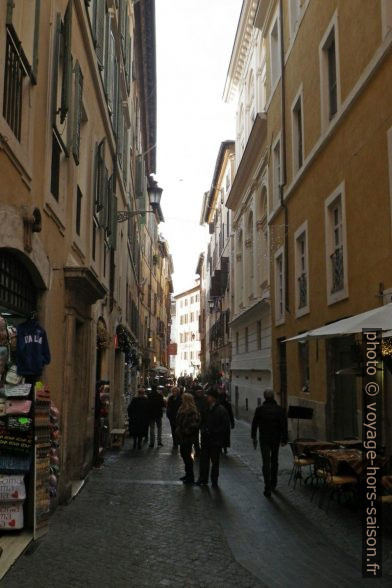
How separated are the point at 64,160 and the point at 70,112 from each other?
815mm

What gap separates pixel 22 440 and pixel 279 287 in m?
14.5

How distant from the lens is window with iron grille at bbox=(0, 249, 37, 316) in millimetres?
6266

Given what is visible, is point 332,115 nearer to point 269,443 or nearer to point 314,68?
point 314,68

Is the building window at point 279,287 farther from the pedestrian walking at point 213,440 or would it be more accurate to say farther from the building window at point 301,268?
the pedestrian walking at point 213,440

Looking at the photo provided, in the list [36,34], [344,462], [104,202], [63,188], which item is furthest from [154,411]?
[36,34]

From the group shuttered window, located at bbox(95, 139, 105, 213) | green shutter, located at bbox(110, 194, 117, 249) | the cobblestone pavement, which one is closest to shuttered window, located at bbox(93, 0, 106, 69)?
shuttered window, located at bbox(95, 139, 105, 213)

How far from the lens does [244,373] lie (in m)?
28.6

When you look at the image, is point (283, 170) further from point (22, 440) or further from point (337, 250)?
point (22, 440)

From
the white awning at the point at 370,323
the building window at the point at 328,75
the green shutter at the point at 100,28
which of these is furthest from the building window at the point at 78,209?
the building window at the point at 328,75

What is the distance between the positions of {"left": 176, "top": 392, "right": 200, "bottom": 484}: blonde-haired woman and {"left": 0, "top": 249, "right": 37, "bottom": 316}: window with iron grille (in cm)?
472

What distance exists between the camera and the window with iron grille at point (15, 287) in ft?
20.6

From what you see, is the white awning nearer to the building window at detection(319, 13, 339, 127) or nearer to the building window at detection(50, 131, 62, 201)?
the building window at detection(50, 131, 62, 201)

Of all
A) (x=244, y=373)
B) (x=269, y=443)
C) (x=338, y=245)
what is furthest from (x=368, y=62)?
(x=244, y=373)

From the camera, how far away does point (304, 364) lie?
1708 centimetres
